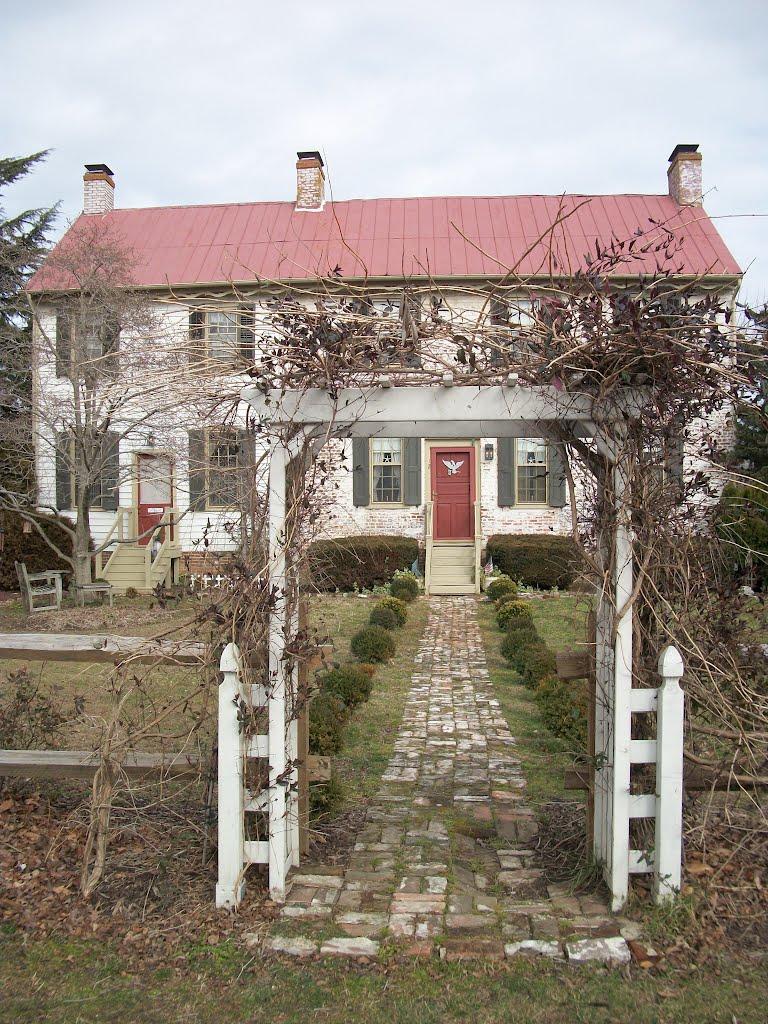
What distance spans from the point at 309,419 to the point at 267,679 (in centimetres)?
121

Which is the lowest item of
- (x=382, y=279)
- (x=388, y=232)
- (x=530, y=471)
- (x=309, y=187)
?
(x=530, y=471)

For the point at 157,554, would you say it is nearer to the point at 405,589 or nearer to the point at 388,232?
the point at 405,589

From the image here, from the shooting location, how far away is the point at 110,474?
15477 millimetres

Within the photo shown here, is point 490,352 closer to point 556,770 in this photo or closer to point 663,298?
point 663,298

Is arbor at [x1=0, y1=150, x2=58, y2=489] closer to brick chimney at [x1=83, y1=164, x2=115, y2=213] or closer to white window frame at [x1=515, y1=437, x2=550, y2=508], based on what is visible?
brick chimney at [x1=83, y1=164, x2=115, y2=213]

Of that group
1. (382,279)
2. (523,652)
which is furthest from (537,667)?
(382,279)

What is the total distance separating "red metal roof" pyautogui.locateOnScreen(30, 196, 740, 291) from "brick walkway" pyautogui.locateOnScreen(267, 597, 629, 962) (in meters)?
12.1

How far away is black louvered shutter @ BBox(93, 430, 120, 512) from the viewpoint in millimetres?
13008

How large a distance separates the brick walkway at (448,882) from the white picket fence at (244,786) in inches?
9.9

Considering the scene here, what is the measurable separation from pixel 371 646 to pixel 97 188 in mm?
14532

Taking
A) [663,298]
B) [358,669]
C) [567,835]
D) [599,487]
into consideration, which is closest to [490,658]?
[358,669]

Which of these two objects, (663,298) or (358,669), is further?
(358,669)

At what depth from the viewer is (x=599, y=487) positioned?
3752mm

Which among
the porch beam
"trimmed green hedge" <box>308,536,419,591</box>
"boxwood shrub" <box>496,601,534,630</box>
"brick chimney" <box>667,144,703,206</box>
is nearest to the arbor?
"trimmed green hedge" <box>308,536,419,591</box>
